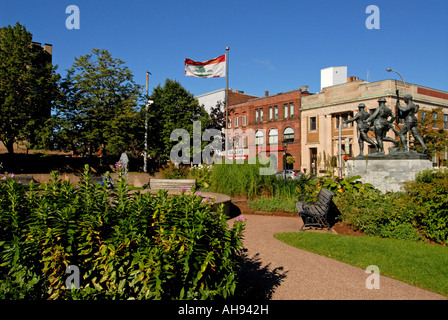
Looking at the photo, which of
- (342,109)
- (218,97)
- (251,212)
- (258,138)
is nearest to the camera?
(251,212)

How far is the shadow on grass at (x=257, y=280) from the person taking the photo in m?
4.49

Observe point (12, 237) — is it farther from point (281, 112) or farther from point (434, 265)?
point (281, 112)

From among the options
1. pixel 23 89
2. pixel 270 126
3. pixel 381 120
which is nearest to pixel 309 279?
pixel 381 120

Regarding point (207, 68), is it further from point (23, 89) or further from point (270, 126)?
point (270, 126)

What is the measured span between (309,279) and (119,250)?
3290 mm

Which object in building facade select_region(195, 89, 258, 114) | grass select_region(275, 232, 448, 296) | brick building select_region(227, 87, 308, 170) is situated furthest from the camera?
building facade select_region(195, 89, 258, 114)

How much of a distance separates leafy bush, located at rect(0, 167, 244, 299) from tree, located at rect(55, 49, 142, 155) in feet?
Result: 85.0

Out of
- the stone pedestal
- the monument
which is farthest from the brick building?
the stone pedestal

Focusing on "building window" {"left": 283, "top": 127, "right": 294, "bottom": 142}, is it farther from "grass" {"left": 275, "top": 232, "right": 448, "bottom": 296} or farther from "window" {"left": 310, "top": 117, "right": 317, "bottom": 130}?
"grass" {"left": 275, "top": 232, "right": 448, "bottom": 296}

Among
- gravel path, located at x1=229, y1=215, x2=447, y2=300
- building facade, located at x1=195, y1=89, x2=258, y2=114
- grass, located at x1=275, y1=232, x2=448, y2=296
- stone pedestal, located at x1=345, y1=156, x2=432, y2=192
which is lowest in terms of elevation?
gravel path, located at x1=229, y1=215, x2=447, y2=300

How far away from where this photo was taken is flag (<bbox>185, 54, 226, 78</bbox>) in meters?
27.2

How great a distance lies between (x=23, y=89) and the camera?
26.6 metres

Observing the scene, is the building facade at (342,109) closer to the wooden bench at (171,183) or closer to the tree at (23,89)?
the wooden bench at (171,183)

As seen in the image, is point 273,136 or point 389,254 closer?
point 389,254
